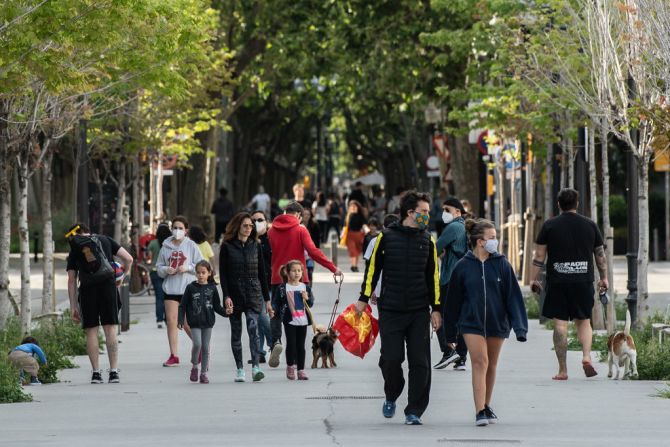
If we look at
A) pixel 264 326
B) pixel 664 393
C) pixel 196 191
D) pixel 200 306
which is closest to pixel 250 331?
pixel 200 306

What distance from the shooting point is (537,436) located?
1102cm

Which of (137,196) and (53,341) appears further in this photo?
(137,196)

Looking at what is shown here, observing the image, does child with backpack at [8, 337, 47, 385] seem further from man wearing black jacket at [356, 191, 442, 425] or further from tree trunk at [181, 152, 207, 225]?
tree trunk at [181, 152, 207, 225]

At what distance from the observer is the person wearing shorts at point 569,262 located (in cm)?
1509

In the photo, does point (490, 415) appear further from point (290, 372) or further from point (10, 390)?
point (290, 372)

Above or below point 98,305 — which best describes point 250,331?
below

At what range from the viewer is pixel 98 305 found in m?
15.9

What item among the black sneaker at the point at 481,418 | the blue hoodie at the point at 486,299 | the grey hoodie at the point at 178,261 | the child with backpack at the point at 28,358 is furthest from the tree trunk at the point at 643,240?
the black sneaker at the point at 481,418

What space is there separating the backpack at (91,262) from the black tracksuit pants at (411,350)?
4.64 m

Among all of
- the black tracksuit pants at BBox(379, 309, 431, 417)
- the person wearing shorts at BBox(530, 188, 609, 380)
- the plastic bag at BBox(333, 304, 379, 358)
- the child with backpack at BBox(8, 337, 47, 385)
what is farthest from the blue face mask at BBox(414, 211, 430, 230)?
the child with backpack at BBox(8, 337, 47, 385)

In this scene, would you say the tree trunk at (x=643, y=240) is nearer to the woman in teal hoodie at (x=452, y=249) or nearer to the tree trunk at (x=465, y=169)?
the woman in teal hoodie at (x=452, y=249)

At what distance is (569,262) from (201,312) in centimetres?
341

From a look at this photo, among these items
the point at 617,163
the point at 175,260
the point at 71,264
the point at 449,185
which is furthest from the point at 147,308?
the point at 617,163

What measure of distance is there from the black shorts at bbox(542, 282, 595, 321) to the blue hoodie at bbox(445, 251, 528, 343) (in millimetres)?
3466
